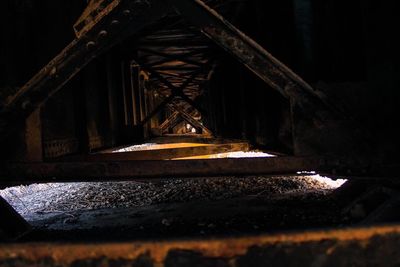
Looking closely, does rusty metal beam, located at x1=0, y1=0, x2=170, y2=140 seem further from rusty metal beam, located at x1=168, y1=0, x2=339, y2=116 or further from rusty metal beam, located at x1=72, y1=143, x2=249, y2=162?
rusty metal beam, located at x1=72, y1=143, x2=249, y2=162

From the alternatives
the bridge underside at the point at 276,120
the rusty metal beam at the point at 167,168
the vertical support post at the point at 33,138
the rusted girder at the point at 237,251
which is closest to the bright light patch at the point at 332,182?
the bridge underside at the point at 276,120

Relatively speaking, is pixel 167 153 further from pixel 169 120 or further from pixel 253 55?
pixel 169 120

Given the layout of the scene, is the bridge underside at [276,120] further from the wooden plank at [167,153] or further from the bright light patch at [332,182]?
the bright light patch at [332,182]

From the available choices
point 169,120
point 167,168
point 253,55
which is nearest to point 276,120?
point 253,55

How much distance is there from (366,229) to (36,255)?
0.98m

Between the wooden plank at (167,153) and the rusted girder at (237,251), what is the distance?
1992mm

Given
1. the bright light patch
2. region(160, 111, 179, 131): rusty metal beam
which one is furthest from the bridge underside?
region(160, 111, 179, 131): rusty metal beam

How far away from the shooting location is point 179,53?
355 inches

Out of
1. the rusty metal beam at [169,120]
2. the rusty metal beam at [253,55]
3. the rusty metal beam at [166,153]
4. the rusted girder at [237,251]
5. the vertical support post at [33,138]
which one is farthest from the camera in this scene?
the rusty metal beam at [169,120]

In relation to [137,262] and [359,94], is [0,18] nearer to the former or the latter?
[137,262]

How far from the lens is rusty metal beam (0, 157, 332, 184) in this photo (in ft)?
6.36

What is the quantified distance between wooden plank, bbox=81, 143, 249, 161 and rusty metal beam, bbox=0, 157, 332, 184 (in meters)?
0.83

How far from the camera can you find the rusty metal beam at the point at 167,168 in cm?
194

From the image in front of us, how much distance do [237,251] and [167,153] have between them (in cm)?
267
